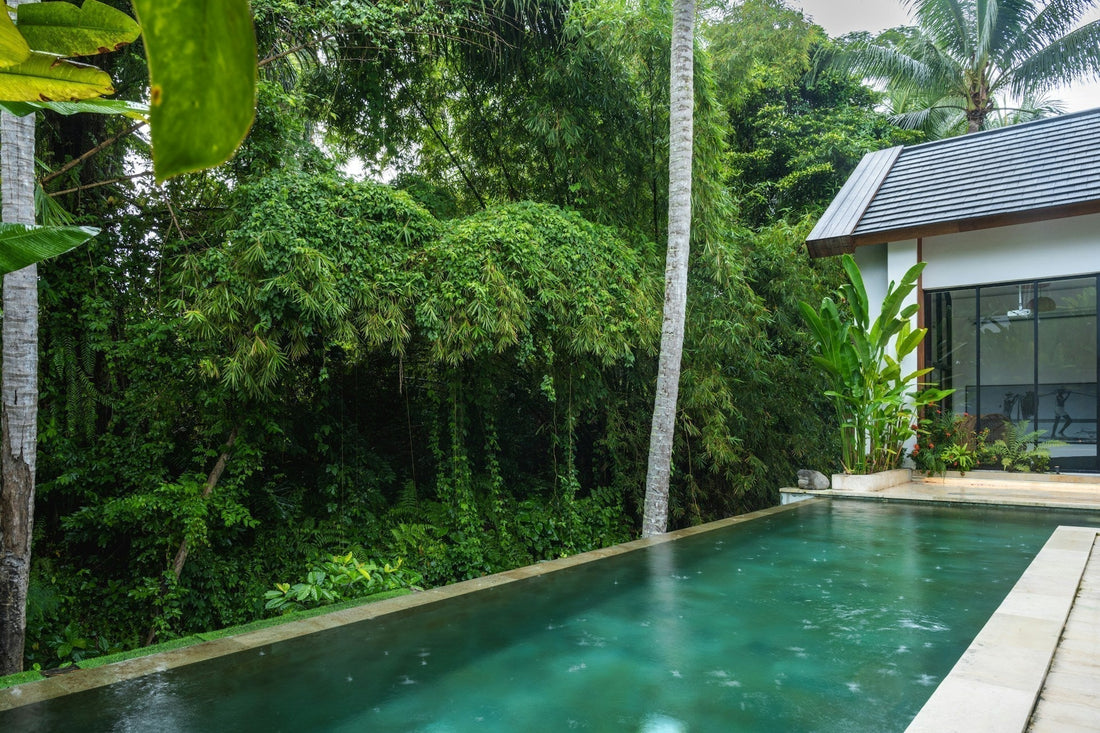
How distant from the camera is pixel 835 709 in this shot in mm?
2064

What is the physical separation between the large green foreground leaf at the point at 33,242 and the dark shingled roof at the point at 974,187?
8.40 metres

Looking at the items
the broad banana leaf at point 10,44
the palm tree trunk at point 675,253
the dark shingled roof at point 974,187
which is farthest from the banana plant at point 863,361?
the broad banana leaf at point 10,44

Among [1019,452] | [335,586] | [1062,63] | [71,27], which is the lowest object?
[335,586]

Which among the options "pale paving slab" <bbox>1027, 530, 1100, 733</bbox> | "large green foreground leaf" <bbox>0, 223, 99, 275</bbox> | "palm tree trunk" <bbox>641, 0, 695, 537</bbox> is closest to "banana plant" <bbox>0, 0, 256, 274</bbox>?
"large green foreground leaf" <bbox>0, 223, 99, 275</bbox>

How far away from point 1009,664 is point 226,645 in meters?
2.77

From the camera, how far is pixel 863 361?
715 cm

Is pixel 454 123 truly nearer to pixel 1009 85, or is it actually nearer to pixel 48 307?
pixel 48 307

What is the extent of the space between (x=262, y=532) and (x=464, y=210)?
395cm

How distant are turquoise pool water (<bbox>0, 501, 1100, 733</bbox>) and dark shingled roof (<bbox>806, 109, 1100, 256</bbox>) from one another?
4.71 meters

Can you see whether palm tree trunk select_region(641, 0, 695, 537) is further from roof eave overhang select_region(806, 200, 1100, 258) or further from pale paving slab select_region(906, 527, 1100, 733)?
roof eave overhang select_region(806, 200, 1100, 258)

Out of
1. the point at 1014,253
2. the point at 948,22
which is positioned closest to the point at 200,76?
the point at 1014,253

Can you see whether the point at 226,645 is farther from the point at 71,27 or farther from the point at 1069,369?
the point at 1069,369

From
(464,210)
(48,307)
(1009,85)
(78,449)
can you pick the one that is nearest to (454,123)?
(464,210)

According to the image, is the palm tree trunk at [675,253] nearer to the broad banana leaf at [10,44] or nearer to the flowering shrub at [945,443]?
the flowering shrub at [945,443]
